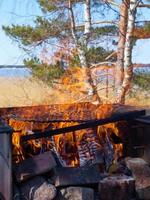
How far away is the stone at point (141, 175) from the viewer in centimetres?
381

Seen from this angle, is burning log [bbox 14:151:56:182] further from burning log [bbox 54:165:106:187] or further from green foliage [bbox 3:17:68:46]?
green foliage [bbox 3:17:68:46]

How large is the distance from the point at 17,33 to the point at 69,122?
26.0 ft

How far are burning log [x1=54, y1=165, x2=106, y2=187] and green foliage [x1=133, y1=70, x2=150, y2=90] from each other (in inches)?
320

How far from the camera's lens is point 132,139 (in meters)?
4.51

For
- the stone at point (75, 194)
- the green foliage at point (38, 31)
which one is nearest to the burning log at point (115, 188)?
the stone at point (75, 194)

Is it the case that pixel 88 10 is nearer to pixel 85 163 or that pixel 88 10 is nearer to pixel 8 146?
pixel 85 163

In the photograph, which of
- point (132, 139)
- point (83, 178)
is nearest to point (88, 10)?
point (132, 139)

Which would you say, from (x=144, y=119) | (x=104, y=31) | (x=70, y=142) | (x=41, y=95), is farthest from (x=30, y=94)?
(x=144, y=119)

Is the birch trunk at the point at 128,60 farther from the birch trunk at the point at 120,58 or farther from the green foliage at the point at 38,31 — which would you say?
the green foliage at the point at 38,31

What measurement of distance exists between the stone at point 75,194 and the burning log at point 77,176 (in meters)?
0.06

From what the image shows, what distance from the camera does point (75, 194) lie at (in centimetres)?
364

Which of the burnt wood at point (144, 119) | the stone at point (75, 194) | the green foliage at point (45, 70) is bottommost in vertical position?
the stone at point (75, 194)

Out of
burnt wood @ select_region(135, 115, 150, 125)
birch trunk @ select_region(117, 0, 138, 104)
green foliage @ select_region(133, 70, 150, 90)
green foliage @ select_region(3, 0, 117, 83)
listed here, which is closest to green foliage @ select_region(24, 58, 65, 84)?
green foliage @ select_region(3, 0, 117, 83)

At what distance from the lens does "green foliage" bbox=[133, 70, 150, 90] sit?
38.4 ft
